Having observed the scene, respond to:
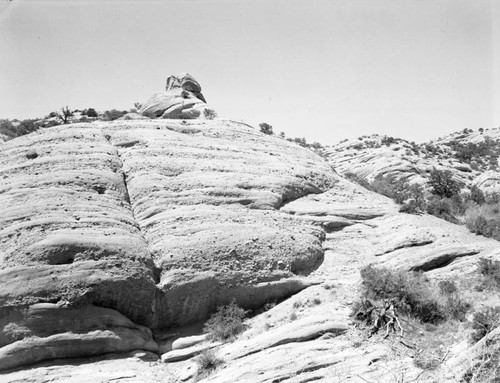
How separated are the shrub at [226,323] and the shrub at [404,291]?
137 inches

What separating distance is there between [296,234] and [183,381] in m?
6.19

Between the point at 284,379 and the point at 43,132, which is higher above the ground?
the point at 43,132

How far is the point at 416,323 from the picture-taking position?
34.9 feet

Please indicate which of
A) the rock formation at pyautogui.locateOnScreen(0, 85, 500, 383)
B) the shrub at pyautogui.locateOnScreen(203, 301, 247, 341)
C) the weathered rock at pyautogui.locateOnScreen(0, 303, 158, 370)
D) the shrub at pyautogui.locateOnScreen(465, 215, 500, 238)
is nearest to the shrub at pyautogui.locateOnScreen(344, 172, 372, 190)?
the rock formation at pyautogui.locateOnScreen(0, 85, 500, 383)

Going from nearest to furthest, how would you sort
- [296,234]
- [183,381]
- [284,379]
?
[284,379]
[183,381]
[296,234]

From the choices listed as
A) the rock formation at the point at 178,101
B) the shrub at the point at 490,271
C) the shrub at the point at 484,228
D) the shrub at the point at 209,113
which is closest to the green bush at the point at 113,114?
the rock formation at the point at 178,101

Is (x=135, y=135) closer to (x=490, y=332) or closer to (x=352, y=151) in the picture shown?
(x=490, y=332)

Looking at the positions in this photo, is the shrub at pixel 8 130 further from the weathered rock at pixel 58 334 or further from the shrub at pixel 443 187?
the shrub at pixel 443 187

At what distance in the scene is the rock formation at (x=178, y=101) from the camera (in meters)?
30.7

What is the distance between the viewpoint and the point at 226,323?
12133mm

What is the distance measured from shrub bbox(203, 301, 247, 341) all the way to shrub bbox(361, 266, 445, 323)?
348 centimetres

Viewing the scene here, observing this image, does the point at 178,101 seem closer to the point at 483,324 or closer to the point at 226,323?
the point at 226,323

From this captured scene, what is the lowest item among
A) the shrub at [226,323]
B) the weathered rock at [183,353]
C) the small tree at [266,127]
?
the weathered rock at [183,353]

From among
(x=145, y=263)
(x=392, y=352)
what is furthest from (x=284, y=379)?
(x=145, y=263)
